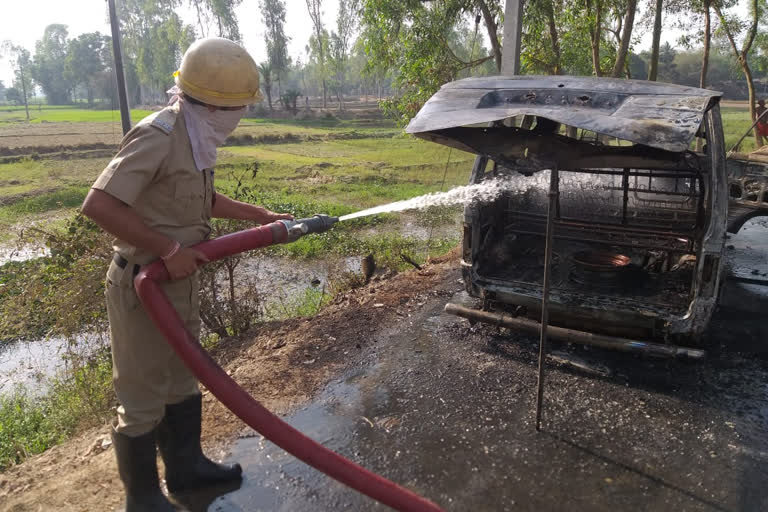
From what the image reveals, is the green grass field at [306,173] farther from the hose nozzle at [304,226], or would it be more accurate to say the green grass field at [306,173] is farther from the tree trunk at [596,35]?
the hose nozzle at [304,226]

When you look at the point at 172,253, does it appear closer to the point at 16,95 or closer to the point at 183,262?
the point at 183,262

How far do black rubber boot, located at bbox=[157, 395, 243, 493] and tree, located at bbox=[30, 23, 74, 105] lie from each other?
97638 mm

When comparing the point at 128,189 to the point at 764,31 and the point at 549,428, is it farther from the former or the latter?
the point at 764,31

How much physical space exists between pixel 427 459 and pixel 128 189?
2077 millimetres

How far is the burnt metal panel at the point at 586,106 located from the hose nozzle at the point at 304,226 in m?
1.00

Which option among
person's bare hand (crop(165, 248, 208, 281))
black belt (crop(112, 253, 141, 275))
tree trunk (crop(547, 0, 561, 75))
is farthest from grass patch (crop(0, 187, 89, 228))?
person's bare hand (crop(165, 248, 208, 281))

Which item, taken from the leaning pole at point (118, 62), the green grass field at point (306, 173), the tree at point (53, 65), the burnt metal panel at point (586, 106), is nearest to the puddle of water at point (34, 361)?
the green grass field at point (306, 173)

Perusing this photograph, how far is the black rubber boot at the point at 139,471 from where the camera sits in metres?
2.40

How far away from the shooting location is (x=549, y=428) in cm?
333

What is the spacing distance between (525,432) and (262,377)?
1903mm

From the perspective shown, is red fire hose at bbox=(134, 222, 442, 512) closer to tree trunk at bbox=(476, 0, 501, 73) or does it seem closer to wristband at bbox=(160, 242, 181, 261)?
wristband at bbox=(160, 242, 181, 261)

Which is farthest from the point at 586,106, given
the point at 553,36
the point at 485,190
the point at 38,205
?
the point at 38,205

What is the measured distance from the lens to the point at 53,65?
87750 millimetres

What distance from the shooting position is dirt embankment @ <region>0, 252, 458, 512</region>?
2.79 m
